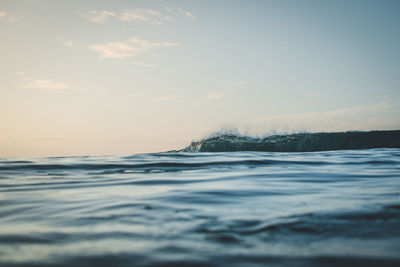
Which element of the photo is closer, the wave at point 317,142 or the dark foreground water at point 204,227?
the dark foreground water at point 204,227

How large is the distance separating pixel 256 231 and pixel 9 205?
195 cm

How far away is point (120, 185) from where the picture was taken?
11.5 feet

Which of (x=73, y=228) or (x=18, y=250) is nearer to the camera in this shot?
(x=18, y=250)

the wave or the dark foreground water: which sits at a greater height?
the wave

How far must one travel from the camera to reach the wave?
44.2 feet

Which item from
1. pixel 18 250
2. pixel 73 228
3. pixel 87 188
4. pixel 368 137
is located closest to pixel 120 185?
pixel 87 188

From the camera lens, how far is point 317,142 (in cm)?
1371

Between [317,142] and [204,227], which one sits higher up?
[317,142]

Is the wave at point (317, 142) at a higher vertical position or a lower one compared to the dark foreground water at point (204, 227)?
higher

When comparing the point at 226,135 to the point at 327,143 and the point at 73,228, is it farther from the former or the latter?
the point at 73,228

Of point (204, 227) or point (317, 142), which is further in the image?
point (317, 142)

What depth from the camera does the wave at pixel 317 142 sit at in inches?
531

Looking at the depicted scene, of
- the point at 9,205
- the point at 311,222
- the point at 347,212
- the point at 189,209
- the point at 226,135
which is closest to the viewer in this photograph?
the point at 311,222

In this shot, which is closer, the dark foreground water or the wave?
the dark foreground water
